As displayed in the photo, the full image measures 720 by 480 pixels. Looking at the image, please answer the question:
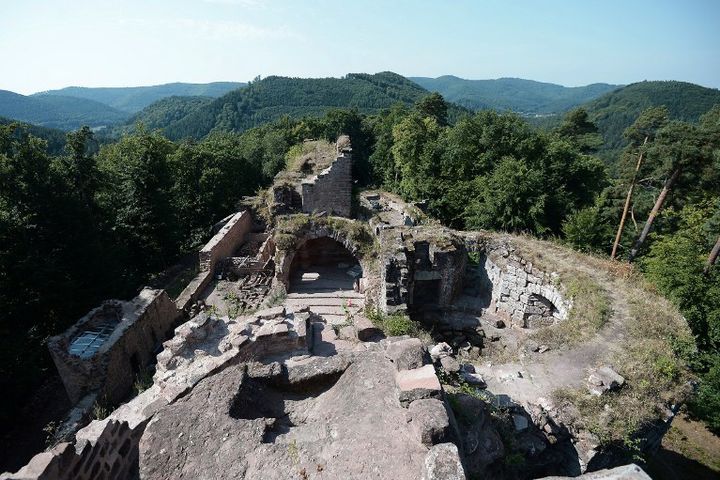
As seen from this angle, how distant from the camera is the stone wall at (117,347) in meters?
8.40

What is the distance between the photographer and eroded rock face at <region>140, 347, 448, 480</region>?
403 cm

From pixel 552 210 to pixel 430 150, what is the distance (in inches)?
363

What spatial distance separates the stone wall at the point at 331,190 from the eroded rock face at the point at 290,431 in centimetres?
1318

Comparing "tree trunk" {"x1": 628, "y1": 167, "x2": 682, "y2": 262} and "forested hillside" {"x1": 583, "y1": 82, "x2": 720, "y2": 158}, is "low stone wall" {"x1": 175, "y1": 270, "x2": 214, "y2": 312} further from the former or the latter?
"forested hillside" {"x1": 583, "y1": 82, "x2": 720, "y2": 158}

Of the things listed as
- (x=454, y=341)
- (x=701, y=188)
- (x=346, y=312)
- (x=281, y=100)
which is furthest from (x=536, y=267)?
(x=281, y=100)

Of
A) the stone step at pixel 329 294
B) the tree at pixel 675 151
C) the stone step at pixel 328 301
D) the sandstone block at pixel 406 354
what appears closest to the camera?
the sandstone block at pixel 406 354

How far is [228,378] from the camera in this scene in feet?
17.1

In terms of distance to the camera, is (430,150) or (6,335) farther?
(430,150)

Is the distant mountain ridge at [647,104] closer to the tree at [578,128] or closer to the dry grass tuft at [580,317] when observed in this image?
the tree at [578,128]

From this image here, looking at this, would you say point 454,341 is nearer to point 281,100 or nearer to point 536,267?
point 536,267

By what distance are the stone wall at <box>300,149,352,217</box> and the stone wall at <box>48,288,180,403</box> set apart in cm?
839

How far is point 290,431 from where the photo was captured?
15.4 feet

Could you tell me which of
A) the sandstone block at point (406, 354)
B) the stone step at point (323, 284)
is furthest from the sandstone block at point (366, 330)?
the stone step at point (323, 284)

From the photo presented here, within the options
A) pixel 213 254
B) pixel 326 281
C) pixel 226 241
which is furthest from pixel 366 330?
pixel 226 241
